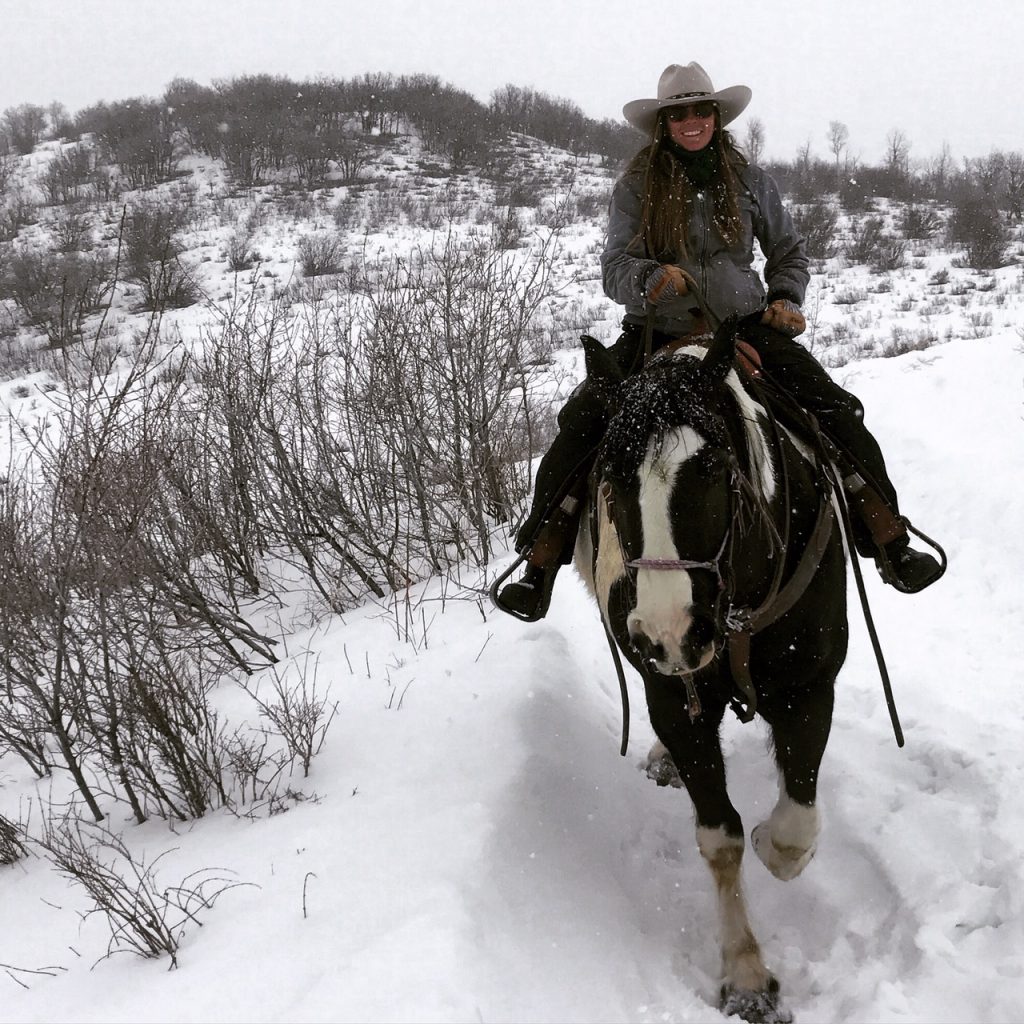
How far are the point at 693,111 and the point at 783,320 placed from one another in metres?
1.10

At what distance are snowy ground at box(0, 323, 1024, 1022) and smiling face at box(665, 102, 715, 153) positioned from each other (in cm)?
280

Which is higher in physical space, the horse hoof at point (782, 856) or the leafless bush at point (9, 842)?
the horse hoof at point (782, 856)

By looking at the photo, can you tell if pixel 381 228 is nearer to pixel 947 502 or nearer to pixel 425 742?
pixel 947 502

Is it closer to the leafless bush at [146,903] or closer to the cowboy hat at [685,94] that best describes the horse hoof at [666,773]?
the leafless bush at [146,903]

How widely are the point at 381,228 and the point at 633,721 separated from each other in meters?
25.0

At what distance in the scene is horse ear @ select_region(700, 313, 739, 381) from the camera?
1926 mm

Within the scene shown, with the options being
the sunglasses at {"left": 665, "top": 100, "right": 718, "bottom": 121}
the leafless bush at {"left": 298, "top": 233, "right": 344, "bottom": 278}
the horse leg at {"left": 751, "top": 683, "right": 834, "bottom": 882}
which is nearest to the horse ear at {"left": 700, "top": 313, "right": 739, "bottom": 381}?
the horse leg at {"left": 751, "top": 683, "right": 834, "bottom": 882}

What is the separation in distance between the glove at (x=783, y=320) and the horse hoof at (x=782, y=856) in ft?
6.48

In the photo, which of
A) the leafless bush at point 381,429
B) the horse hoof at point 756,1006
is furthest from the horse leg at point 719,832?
the leafless bush at point 381,429

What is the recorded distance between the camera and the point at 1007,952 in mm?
2426

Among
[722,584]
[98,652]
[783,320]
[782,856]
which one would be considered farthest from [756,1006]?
[98,652]

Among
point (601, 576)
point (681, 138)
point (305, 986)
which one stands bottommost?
point (305, 986)

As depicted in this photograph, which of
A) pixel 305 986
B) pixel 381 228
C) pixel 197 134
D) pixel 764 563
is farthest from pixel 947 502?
pixel 197 134

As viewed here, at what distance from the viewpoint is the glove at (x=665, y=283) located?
2605 mm
